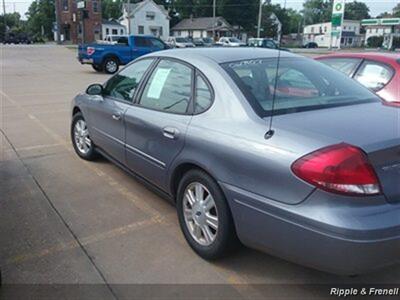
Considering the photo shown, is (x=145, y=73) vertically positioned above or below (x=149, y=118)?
above

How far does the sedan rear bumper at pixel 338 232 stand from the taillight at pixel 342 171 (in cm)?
6

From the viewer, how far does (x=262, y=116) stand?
2762mm

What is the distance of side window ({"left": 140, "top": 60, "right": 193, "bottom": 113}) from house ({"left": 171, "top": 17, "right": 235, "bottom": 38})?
74750 mm

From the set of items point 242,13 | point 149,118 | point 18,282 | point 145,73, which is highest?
point 242,13

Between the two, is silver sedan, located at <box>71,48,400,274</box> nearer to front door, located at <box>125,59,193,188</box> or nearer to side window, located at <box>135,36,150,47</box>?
front door, located at <box>125,59,193,188</box>

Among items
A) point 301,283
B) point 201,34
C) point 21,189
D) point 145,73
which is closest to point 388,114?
point 301,283

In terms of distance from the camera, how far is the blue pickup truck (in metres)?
19.4

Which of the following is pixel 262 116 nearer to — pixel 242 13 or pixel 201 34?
pixel 201 34

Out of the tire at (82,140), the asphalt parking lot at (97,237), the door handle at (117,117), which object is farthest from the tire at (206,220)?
the tire at (82,140)

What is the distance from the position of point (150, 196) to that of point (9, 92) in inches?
392

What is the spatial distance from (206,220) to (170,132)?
791mm

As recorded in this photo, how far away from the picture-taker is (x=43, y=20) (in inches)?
2992

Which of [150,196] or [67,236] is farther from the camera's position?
[150,196]

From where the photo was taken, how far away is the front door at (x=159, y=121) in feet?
11.0
